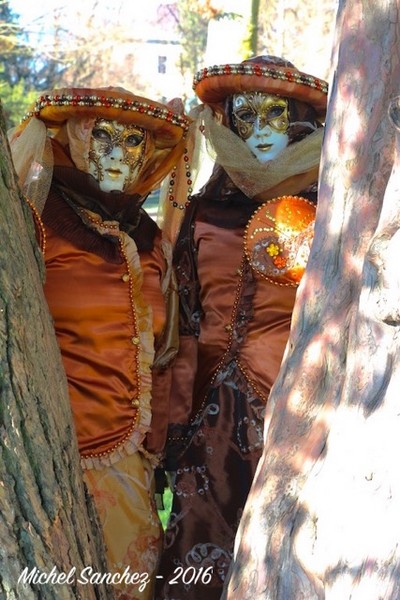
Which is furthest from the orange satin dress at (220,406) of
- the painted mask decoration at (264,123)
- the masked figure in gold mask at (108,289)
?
the painted mask decoration at (264,123)

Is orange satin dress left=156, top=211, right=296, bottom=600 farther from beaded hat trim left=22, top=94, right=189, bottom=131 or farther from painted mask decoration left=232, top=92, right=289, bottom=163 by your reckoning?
beaded hat trim left=22, top=94, right=189, bottom=131

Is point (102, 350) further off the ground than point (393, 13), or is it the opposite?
point (393, 13)

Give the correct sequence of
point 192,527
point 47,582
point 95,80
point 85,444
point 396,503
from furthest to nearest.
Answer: point 95,80 → point 192,527 → point 85,444 → point 47,582 → point 396,503

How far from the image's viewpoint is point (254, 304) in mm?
3768

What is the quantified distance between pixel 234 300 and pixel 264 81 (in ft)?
2.57

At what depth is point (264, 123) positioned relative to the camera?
3.83m

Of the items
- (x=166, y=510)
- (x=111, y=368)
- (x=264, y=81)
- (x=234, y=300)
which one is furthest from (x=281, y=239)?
(x=166, y=510)

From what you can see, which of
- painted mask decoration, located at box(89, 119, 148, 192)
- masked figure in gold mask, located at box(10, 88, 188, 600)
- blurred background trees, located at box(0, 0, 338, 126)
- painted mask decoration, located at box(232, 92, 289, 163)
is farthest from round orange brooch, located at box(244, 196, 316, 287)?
blurred background trees, located at box(0, 0, 338, 126)

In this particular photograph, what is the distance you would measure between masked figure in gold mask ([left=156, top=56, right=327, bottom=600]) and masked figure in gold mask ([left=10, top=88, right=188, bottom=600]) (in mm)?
138

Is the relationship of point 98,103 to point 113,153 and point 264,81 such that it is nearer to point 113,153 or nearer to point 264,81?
point 113,153

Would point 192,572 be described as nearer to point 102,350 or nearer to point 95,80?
point 102,350

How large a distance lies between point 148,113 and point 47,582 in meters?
1.96

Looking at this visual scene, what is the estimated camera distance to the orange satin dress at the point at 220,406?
3721 millimetres

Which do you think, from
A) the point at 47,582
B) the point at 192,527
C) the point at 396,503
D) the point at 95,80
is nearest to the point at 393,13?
the point at 396,503
